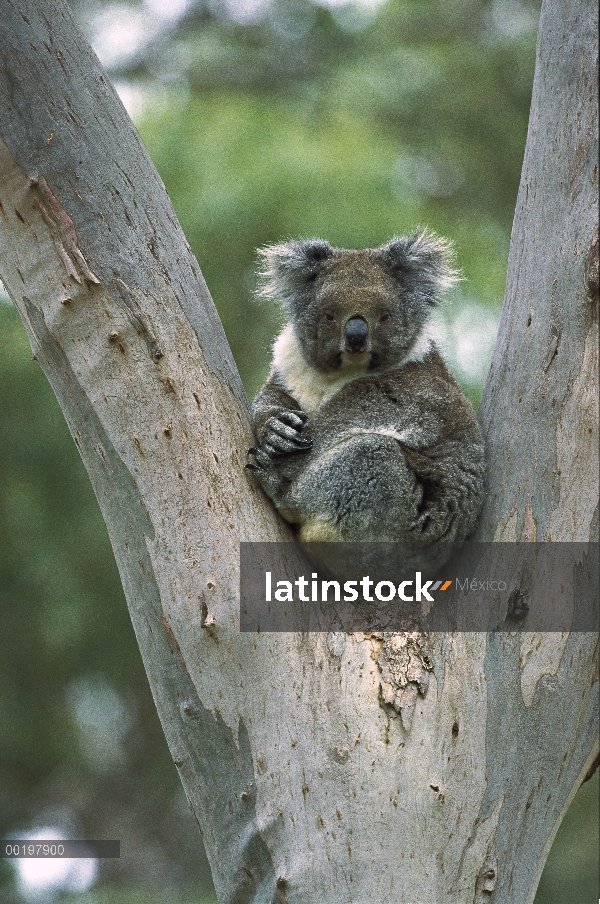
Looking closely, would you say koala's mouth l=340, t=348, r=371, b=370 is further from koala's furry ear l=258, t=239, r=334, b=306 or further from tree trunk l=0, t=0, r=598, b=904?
tree trunk l=0, t=0, r=598, b=904

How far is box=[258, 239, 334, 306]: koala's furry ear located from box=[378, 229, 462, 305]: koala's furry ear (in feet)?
0.80

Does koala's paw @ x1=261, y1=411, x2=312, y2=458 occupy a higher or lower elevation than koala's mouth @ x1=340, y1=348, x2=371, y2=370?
lower

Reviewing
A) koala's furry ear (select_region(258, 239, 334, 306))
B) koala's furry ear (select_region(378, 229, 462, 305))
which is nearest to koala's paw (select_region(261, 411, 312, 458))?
koala's furry ear (select_region(258, 239, 334, 306))

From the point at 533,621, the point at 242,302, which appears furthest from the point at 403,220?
the point at 533,621

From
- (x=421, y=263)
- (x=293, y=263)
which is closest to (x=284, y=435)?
(x=293, y=263)

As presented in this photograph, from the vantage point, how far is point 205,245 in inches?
235

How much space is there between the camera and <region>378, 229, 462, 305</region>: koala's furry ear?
11.6ft

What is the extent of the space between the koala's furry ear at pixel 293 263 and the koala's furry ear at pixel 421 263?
24cm

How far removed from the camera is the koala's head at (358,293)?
3.34 meters

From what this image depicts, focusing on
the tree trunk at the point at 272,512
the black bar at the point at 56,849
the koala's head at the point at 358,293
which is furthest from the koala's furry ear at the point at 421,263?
the black bar at the point at 56,849

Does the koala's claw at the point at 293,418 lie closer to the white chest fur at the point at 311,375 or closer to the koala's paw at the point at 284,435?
the koala's paw at the point at 284,435

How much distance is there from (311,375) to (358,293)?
376 millimetres

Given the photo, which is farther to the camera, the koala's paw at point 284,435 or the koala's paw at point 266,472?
the koala's paw at point 284,435

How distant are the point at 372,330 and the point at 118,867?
410cm
